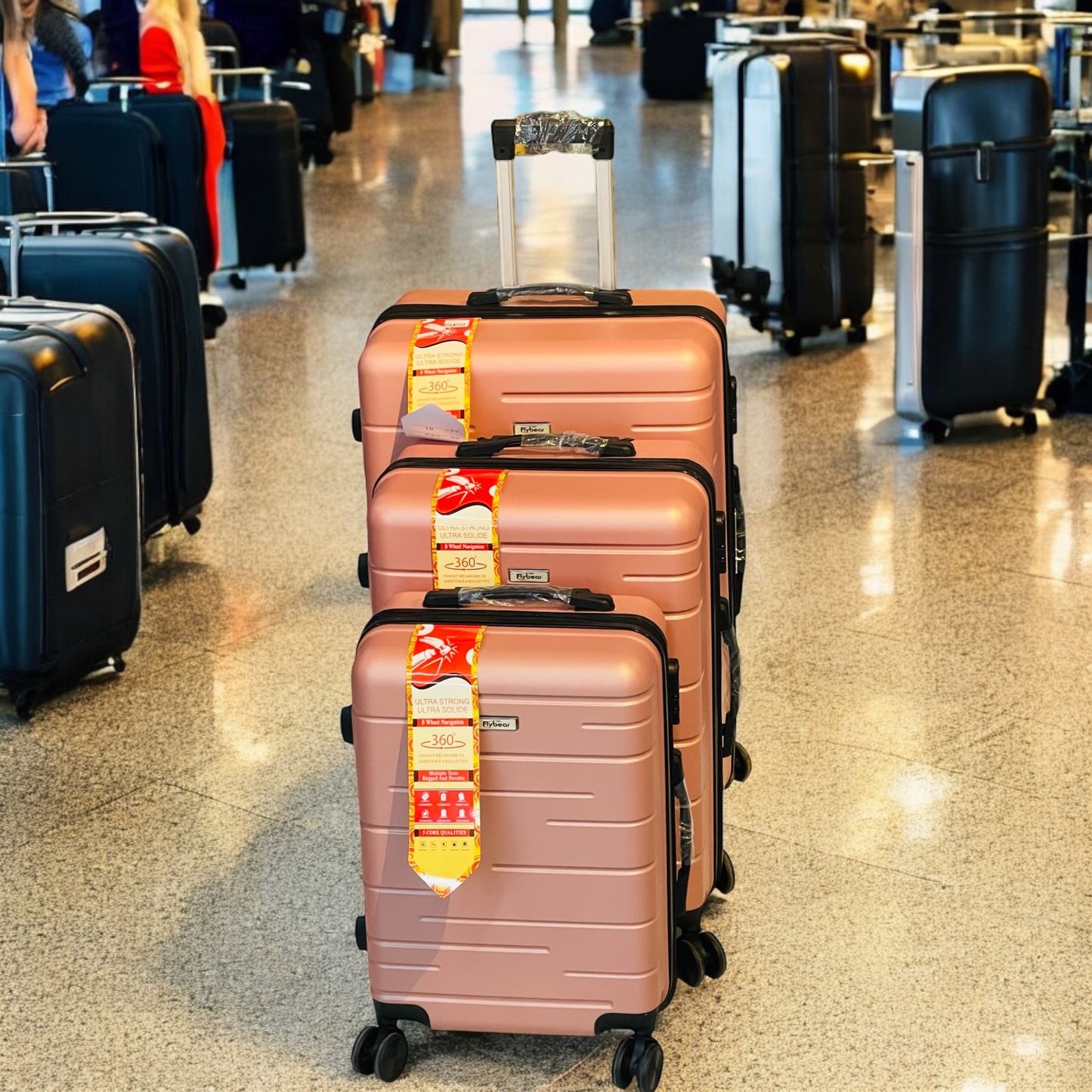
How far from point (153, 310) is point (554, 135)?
1.74 meters

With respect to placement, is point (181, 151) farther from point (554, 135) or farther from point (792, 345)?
point (554, 135)

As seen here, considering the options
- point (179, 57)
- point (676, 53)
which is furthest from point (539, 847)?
point (676, 53)

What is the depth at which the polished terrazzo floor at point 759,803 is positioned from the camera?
233 centimetres

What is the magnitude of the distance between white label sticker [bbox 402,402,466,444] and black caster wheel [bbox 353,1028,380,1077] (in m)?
0.79

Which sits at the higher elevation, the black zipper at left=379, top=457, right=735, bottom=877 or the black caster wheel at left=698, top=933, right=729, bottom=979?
the black zipper at left=379, top=457, right=735, bottom=877

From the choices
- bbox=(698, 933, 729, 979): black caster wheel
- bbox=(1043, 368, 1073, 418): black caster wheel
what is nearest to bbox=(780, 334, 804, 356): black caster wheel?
bbox=(1043, 368, 1073, 418): black caster wheel

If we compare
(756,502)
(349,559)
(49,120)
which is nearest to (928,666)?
(756,502)

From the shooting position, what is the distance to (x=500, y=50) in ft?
69.5

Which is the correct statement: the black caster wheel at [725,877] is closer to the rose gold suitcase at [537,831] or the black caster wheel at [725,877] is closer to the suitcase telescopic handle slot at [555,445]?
the rose gold suitcase at [537,831]

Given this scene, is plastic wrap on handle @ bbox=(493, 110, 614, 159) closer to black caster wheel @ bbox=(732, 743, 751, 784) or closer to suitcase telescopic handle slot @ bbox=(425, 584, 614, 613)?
suitcase telescopic handle slot @ bbox=(425, 584, 614, 613)

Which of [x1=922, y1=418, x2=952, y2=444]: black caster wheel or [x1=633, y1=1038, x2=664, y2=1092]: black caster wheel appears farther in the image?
[x1=922, y1=418, x2=952, y2=444]: black caster wheel

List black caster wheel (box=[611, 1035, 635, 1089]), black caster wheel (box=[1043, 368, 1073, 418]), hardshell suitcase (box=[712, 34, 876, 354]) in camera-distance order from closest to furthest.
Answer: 1. black caster wheel (box=[611, 1035, 635, 1089])
2. black caster wheel (box=[1043, 368, 1073, 418])
3. hardshell suitcase (box=[712, 34, 876, 354])

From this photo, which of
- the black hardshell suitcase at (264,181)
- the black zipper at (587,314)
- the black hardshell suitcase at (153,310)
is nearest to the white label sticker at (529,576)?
the black zipper at (587,314)

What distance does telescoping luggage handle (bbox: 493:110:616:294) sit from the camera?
8.52ft
